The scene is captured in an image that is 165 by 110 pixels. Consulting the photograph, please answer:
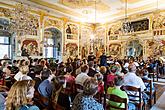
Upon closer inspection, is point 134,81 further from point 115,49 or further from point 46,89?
point 115,49

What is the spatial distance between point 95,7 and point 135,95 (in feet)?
35.1

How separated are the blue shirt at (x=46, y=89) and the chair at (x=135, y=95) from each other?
67.2 inches

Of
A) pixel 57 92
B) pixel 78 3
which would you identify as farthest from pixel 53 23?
pixel 57 92

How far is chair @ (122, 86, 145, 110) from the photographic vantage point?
13.3 feet

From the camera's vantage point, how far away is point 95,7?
13.9m

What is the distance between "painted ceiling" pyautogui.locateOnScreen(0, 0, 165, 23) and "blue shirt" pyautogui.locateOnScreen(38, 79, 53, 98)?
9344 mm

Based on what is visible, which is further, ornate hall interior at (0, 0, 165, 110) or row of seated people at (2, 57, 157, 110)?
ornate hall interior at (0, 0, 165, 110)

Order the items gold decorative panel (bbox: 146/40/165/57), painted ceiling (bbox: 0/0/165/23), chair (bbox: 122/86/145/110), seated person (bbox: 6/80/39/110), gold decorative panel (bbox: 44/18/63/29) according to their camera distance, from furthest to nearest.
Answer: gold decorative panel (bbox: 44/18/63/29), gold decorative panel (bbox: 146/40/165/57), painted ceiling (bbox: 0/0/165/23), chair (bbox: 122/86/145/110), seated person (bbox: 6/80/39/110)

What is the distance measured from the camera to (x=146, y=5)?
1298 cm

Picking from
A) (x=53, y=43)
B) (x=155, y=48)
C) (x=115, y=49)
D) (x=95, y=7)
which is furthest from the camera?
(x=115, y=49)

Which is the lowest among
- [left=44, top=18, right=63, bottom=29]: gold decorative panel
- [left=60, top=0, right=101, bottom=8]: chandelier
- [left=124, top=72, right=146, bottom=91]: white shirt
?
[left=124, top=72, right=146, bottom=91]: white shirt

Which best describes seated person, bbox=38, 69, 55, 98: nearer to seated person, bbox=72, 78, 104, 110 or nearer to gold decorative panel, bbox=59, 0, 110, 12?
seated person, bbox=72, 78, 104, 110

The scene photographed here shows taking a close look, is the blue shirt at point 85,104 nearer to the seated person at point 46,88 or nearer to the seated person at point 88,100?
the seated person at point 88,100

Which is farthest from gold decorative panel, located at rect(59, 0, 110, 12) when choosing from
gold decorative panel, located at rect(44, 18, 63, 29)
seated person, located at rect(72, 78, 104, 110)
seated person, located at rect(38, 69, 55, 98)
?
seated person, located at rect(72, 78, 104, 110)
